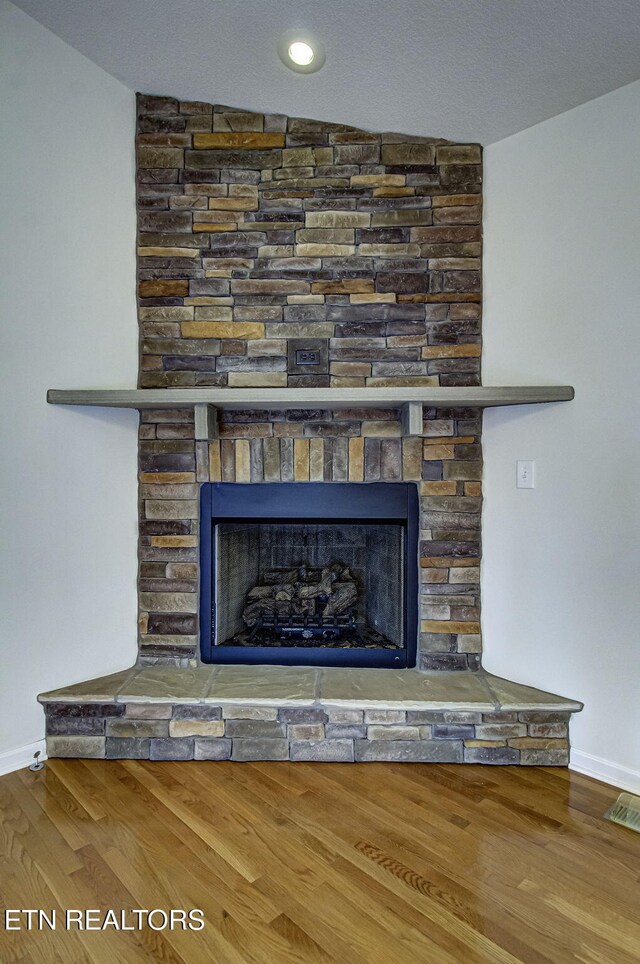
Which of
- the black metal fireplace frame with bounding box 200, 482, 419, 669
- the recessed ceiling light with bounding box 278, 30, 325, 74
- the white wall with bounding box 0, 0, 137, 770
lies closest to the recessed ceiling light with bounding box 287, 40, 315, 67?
the recessed ceiling light with bounding box 278, 30, 325, 74

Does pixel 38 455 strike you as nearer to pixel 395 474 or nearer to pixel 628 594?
pixel 395 474

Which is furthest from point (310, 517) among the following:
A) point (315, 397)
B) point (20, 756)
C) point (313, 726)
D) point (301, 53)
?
point (301, 53)

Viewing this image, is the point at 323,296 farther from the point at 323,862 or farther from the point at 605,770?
the point at 605,770

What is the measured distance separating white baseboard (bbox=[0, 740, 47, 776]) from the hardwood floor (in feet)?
0.12

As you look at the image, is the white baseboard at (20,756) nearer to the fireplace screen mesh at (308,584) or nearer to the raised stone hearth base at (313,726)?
the raised stone hearth base at (313,726)

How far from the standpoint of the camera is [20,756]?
1770 millimetres

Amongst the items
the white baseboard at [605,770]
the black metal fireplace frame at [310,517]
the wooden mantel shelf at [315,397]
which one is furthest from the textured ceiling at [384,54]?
the white baseboard at [605,770]

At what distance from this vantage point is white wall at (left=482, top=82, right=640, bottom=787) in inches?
67.2

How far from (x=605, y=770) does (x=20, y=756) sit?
2.03m

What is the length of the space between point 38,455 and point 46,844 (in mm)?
1219

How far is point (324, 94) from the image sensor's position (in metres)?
1.87

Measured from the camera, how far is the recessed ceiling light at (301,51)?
1.64 meters

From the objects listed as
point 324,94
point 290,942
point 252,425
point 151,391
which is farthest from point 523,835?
point 324,94

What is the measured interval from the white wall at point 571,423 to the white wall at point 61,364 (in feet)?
4.88
